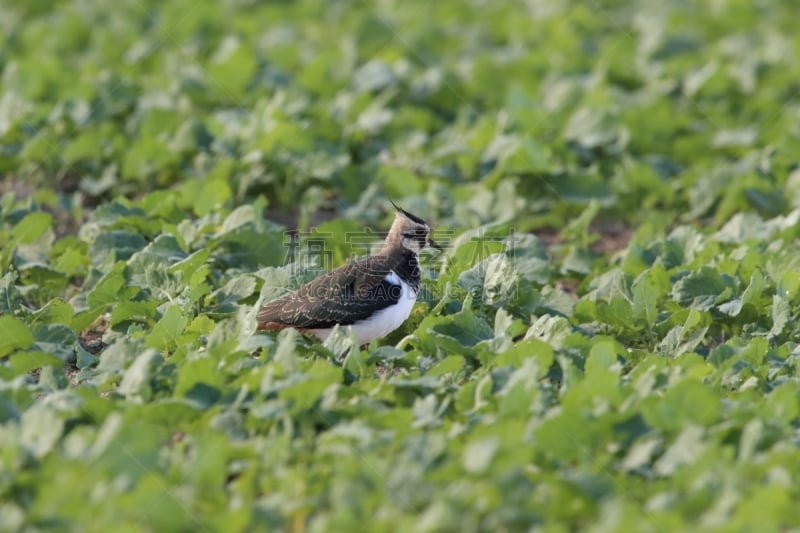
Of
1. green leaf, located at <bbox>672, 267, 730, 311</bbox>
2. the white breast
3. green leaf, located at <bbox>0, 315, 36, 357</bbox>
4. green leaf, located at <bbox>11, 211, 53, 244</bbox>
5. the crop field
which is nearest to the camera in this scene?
the crop field

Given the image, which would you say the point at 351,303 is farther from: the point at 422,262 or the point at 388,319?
the point at 422,262

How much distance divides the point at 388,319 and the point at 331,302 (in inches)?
14.9

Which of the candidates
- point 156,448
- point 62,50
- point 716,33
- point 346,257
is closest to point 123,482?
point 156,448

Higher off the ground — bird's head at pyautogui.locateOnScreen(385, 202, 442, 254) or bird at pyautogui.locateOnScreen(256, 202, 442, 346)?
bird's head at pyautogui.locateOnScreen(385, 202, 442, 254)

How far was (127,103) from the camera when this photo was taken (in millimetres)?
12188

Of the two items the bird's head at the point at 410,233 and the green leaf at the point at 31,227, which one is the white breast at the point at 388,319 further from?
the green leaf at the point at 31,227

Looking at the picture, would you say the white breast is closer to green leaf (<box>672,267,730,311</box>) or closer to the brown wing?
the brown wing

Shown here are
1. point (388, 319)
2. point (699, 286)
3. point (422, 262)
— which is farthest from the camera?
point (422, 262)

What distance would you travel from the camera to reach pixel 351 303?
7.63 metres

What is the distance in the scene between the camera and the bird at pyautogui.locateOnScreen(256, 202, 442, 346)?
7605 millimetres

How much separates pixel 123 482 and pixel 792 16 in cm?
1360

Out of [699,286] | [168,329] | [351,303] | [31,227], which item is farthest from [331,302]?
[31,227]

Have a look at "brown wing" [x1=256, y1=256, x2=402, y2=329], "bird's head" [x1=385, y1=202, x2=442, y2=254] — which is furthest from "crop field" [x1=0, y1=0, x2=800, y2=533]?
"bird's head" [x1=385, y1=202, x2=442, y2=254]

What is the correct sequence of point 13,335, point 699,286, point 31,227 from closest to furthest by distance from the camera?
point 13,335 → point 699,286 → point 31,227
